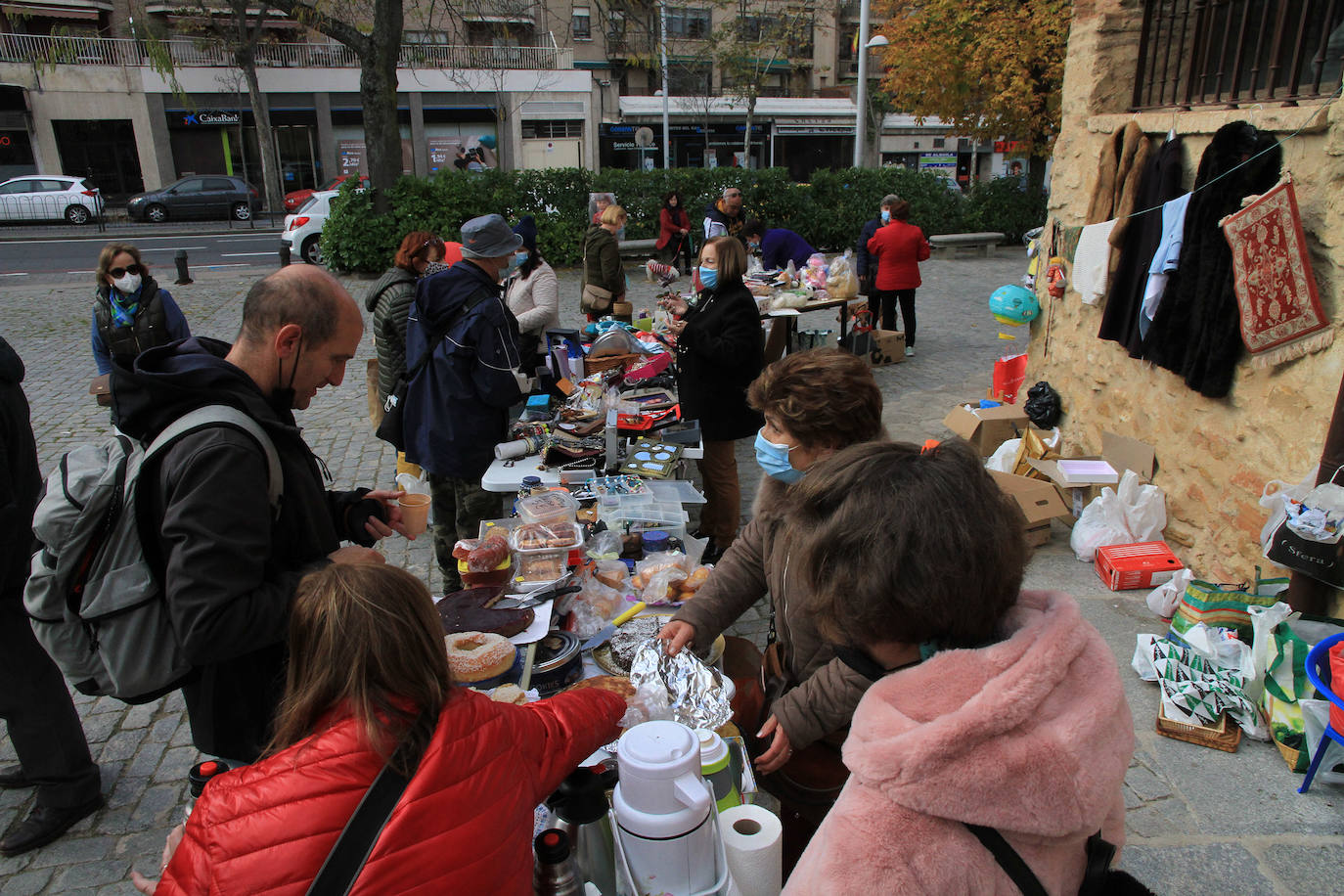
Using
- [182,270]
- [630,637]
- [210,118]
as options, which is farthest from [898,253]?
[210,118]

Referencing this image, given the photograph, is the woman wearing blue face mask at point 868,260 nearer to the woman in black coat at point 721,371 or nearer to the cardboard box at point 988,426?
the cardboard box at point 988,426

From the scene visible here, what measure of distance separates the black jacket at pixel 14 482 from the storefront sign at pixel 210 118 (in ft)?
109

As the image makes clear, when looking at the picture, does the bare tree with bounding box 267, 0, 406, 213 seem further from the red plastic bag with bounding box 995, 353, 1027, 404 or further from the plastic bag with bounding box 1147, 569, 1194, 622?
the plastic bag with bounding box 1147, 569, 1194, 622

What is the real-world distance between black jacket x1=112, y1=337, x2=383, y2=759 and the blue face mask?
4.32 feet

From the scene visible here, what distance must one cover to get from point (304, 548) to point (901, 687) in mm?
1608

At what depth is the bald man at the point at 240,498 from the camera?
1776mm

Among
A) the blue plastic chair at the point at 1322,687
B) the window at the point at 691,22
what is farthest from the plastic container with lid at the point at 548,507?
the window at the point at 691,22

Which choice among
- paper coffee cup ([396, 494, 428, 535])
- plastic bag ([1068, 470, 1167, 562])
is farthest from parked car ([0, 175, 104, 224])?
plastic bag ([1068, 470, 1167, 562])

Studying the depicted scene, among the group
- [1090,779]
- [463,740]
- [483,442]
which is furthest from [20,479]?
[1090,779]

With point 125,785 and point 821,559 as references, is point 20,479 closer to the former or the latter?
point 125,785

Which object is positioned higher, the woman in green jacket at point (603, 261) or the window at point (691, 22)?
the window at point (691, 22)

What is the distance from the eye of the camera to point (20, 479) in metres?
2.72

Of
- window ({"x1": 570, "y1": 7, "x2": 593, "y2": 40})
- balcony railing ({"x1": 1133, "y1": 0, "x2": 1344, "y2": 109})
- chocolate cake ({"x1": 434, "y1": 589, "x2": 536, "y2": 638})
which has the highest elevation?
window ({"x1": 570, "y1": 7, "x2": 593, "y2": 40})

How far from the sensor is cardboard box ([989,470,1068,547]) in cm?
507
